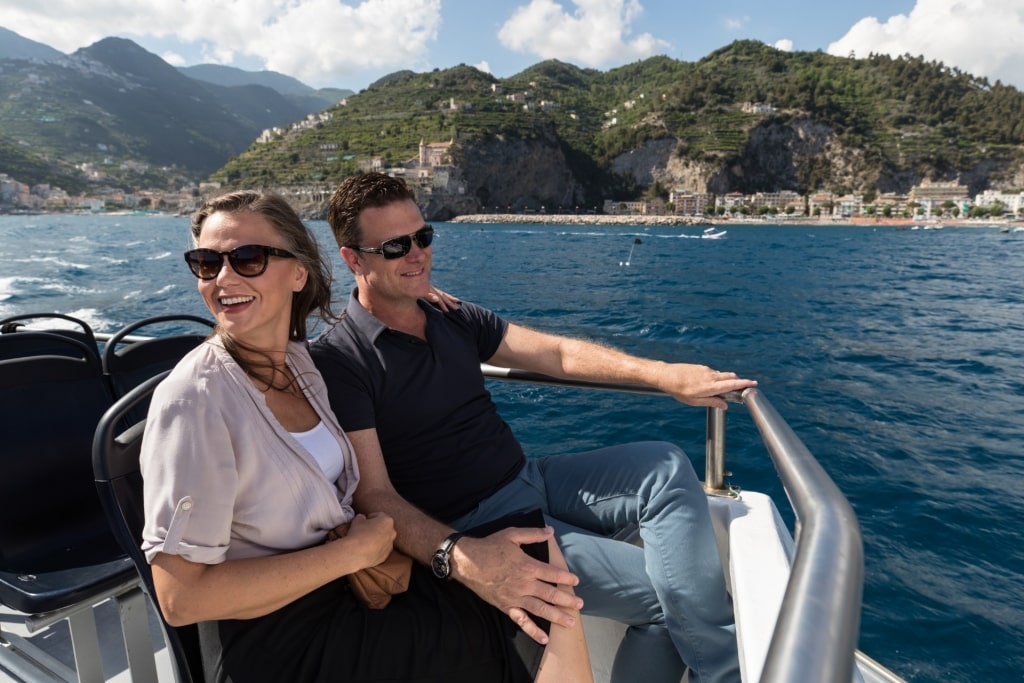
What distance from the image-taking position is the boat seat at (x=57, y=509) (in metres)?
1.52

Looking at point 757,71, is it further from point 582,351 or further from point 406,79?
point 582,351

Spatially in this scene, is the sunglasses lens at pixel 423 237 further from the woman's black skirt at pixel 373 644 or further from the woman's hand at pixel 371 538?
the woman's black skirt at pixel 373 644

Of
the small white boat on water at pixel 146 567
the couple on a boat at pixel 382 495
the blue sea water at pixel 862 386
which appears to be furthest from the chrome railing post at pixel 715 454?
the blue sea water at pixel 862 386

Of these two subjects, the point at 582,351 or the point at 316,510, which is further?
the point at 582,351

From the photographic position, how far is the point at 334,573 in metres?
1.10

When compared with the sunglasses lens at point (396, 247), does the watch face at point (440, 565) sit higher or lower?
lower

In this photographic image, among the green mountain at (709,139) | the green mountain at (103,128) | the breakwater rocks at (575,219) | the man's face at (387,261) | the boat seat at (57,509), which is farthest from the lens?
the green mountain at (103,128)

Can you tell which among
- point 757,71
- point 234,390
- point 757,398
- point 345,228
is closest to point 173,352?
point 345,228

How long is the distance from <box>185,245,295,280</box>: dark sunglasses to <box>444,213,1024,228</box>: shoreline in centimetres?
8431

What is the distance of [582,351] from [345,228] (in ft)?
→ 2.65

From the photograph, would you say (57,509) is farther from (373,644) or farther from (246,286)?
(373,644)

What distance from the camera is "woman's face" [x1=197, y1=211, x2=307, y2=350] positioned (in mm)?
1229

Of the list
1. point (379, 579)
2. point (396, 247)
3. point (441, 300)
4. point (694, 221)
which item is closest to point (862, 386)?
point (441, 300)

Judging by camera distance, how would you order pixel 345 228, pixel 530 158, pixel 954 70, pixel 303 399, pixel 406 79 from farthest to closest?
pixel 406 79, pixel 954 70, pixel 530 158, pixel 345 228, pixel 303 399
